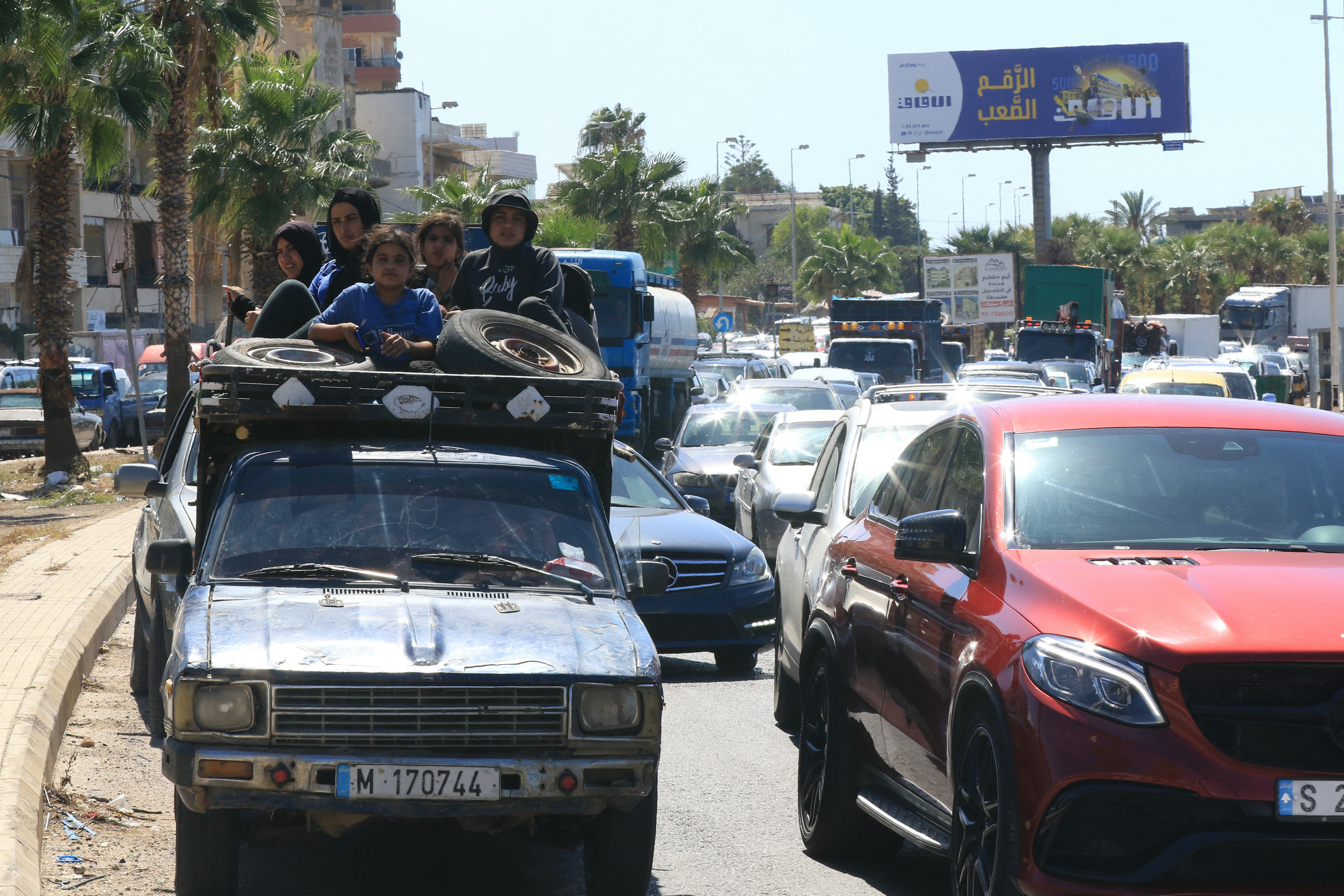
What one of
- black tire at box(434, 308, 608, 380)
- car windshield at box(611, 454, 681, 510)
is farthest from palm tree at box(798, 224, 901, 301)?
black tire at box(434, 308, 608, 380)

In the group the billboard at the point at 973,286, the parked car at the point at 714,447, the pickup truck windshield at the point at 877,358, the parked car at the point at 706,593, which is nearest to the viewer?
the parked car at the point at 706,593

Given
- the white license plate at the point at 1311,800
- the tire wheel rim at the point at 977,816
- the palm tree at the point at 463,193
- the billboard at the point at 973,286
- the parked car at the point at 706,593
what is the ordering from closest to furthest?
the white license plate at the point at 1311,800
the tire wheel rim at the point at 977,816
the parked car at the point at 706,593
the palm tree at the point at 463,193
the billboard at the point at 973,286

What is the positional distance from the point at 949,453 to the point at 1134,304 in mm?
93056

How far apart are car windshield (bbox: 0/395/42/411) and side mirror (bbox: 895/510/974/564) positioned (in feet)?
103

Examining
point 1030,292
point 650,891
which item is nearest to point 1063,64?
point 1030,292

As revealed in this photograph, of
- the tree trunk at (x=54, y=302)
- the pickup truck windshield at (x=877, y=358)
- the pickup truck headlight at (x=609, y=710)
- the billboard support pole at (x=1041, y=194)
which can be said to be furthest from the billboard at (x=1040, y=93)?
the pickup truck headlight at (x=609, y=710)

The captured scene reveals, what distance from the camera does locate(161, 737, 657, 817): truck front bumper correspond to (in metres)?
4.80

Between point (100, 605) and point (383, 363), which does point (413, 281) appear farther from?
point (100, 605)

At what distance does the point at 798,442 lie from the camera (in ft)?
51.9

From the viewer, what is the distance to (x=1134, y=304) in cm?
9469

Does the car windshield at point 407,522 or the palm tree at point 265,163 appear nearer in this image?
the car windshield at point 407,522

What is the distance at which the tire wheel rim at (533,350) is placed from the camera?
677 centimetres

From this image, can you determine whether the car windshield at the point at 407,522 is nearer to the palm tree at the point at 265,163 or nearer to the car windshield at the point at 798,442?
the car windshield at the point at 798,442

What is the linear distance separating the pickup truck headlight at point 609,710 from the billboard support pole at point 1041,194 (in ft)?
228
